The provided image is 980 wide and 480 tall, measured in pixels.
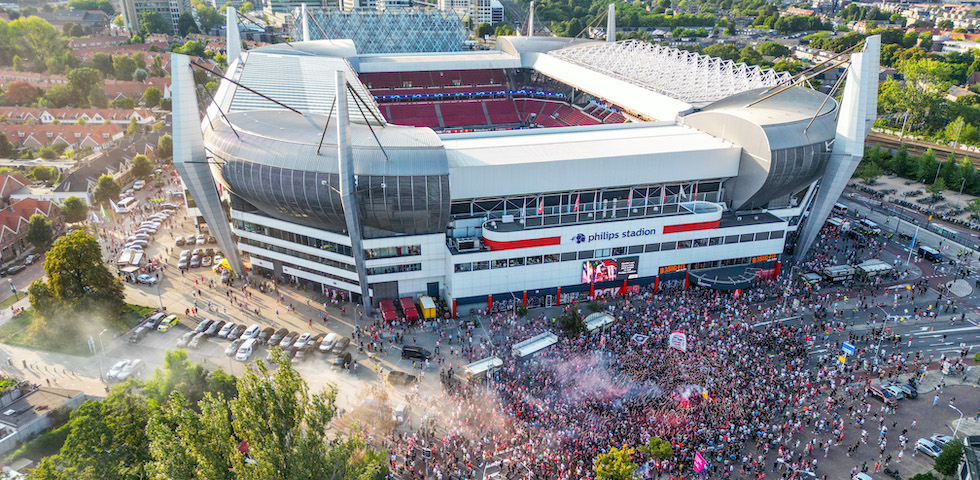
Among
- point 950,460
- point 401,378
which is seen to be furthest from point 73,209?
point 950,460

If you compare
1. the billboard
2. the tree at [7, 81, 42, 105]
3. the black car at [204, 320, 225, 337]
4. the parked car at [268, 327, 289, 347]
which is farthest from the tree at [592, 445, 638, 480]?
the tree at [7, 81, 42, 105]

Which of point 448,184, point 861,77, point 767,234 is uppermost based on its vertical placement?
point 861,77

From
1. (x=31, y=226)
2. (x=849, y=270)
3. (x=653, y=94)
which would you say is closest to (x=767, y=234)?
(x=849, y=270)

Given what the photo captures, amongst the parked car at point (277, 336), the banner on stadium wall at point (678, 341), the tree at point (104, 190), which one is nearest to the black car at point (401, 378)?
the parked car at point (277, 336)

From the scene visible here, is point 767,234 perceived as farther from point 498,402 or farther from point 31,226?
point 31,226

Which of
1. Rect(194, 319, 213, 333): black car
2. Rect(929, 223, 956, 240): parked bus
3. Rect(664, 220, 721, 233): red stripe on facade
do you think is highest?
Rect(664, 220, 721, 233): red stripe on facade

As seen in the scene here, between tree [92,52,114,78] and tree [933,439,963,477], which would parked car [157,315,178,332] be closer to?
tree [933,439,963,477]
